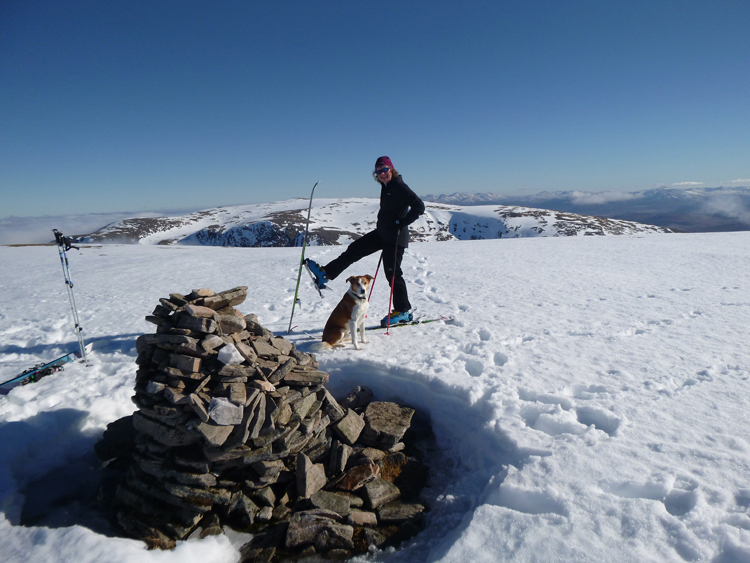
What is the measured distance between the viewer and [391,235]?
7387mm

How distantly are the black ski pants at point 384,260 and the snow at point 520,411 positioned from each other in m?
0.84

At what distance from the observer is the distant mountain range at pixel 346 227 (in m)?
126

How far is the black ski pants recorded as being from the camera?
7.66 m

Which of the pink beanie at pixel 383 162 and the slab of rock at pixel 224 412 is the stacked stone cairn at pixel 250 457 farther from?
the pink beanie at pixel 383 162

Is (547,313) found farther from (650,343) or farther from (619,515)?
(619,515)

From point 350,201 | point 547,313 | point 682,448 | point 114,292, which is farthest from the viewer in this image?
point 350,201

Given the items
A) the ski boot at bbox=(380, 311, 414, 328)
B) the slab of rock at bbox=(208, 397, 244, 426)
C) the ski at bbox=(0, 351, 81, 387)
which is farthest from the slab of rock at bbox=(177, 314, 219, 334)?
the ski boot at bbox=(380, 311, 414, 328)

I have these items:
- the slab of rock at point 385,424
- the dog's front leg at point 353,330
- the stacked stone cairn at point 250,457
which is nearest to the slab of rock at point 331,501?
the stacked stone cairn at point 250,457

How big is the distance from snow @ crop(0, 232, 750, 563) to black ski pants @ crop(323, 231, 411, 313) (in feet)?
2.76

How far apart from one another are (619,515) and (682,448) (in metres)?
1.32

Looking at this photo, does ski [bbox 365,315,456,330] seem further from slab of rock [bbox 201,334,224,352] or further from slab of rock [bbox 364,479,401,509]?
slab of rock [bbox 201,334,224,352]

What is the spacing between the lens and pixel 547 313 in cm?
871

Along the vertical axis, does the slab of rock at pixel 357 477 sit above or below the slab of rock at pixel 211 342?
below

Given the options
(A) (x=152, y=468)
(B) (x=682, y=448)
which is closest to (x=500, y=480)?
(B) (x=682, y=448)
